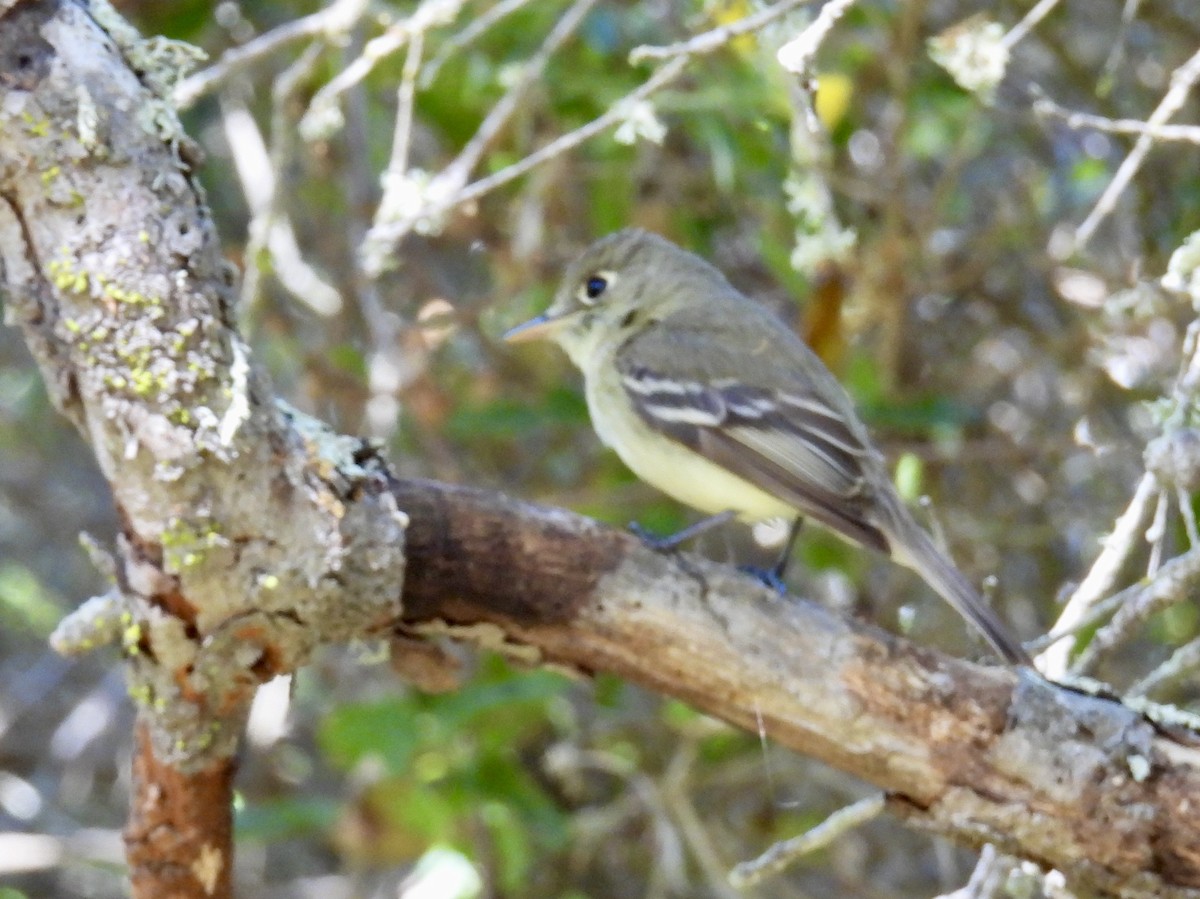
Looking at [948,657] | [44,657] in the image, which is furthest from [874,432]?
[44,657]

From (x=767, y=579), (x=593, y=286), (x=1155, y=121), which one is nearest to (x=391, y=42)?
(x=593, y=286)

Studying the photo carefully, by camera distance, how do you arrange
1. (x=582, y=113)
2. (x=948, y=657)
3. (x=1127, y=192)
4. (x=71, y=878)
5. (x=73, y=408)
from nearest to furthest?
(x=73, y=408)
(x=948, y=657)
(x=582, y=113)
(x=1127, y=192)
(x=71, y=878)

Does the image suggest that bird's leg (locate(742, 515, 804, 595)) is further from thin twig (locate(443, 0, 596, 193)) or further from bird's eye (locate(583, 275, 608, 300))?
thin twig (locate(443, 0, 596, 193))

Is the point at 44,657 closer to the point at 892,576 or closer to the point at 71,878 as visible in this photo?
the point at 71,878

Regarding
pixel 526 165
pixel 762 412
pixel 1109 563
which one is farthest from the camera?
pixel 762 412

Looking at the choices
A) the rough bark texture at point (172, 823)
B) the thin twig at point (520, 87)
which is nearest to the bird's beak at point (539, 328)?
the thin twig at point (520, 87)

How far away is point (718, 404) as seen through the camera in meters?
3.93

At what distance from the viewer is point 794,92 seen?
3.77 m

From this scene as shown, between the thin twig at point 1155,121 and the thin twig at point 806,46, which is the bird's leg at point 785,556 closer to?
the thin twig at point 1155,121

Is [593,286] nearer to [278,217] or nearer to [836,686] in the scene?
[278,217]

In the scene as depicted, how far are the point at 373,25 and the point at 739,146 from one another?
56.5 inches

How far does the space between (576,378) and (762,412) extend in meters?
1.70

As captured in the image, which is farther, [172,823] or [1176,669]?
[1176,669]

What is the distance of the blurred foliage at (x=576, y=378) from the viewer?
4.56 m
